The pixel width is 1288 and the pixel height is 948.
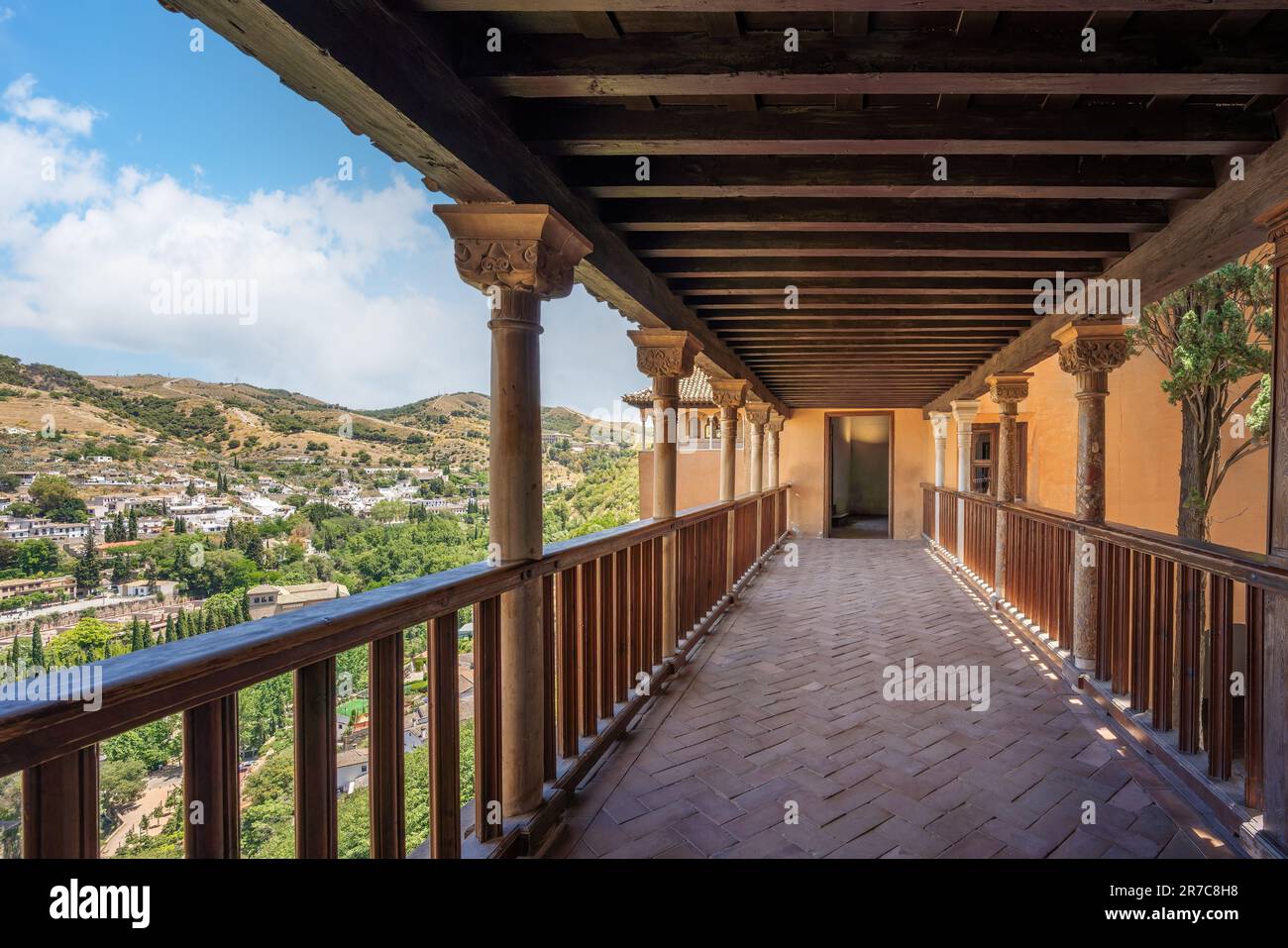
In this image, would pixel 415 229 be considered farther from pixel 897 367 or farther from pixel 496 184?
pixel 496 184

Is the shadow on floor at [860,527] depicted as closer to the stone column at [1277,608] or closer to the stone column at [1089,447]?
the stone column at [1089,447]

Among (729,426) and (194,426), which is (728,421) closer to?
(729,426)

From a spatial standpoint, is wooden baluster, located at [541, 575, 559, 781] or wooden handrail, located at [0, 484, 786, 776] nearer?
wooden handrail, located at [0, 484, 786, 776]

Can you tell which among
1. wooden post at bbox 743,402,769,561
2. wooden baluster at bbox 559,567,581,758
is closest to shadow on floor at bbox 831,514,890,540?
wooden post at bbox 743,402,769,561

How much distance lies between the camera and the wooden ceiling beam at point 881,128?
7.39 ft

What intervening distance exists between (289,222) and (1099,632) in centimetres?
4582

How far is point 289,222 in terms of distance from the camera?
3806 centimetres

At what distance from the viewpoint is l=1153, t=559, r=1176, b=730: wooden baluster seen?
2.85 meters

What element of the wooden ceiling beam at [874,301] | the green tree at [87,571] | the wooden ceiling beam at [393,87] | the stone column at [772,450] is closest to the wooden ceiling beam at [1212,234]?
the wooden ceiling beam at [874,301]

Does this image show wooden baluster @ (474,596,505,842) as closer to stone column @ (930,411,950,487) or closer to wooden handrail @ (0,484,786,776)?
wooden handrail @ (0,484,786,776)

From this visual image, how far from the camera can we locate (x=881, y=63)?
6.11 feet

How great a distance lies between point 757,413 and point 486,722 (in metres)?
7.29

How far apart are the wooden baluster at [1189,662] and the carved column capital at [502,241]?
3.07 meters
